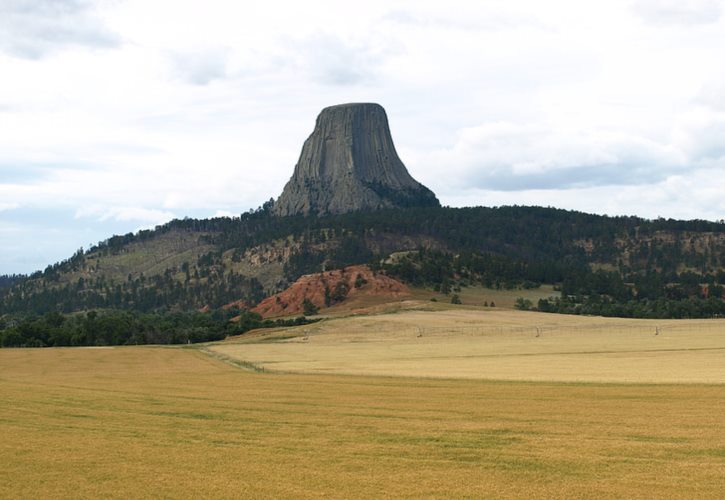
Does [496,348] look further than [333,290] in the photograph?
No

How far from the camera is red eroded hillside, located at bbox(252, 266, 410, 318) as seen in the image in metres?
175

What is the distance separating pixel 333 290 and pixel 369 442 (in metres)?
155

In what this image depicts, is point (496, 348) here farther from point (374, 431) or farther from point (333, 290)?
point (333, 290)

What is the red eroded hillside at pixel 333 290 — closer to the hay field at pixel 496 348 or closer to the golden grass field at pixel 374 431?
the hay field at pixel 496 348

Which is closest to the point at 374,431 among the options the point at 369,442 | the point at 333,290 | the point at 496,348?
the point at 369,442

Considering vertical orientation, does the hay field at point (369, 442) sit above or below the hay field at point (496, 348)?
above

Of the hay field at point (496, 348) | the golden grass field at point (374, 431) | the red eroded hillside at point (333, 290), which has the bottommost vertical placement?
the hay field at point (496, 348)

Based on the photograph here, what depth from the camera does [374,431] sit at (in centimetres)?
Answer: 2644

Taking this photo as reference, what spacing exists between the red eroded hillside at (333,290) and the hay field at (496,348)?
1533 inches

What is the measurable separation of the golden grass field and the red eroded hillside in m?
115

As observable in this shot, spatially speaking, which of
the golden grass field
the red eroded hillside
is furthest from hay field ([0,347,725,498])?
the red eroded hillside

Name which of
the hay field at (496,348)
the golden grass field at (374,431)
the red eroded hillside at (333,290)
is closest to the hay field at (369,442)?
the golden grass field at (374,431)

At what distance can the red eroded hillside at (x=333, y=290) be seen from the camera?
175000 millimetres

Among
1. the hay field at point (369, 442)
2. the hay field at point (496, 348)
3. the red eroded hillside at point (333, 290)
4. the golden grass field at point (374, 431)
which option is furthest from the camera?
the red eroded hillside at point (333, 290)
